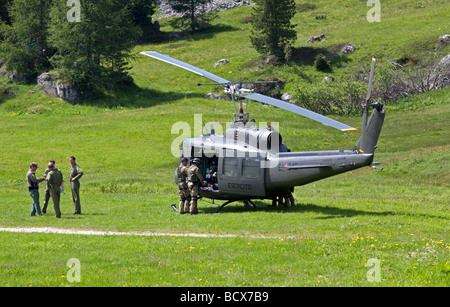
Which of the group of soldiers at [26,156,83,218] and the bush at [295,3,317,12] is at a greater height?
the bush at [295,3,317,12]

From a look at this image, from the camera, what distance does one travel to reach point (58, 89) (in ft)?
198

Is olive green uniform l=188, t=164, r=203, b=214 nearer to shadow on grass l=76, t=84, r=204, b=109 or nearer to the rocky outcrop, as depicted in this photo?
shadow on grass l=76, t=84, r=204, b=109

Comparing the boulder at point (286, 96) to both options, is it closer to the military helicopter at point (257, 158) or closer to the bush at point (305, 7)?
the bush at point (305, 7)

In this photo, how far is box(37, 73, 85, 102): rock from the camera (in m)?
60.3

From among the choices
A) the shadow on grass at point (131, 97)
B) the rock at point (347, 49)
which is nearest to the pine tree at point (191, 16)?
the rock at point (347, 49)

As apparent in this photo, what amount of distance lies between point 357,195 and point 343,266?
12.7 m

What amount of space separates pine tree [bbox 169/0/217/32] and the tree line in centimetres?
2207

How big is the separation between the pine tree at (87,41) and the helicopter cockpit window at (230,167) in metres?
43.0

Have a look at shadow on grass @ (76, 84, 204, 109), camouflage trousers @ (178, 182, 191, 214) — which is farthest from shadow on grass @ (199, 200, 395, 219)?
shadow on grass @ (76, 84, 204, 109)

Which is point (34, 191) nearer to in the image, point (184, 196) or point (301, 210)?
point (184, 196)

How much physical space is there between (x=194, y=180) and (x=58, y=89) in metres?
43.6

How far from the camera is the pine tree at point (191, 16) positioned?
9438cm

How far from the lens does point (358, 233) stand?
15930mm
